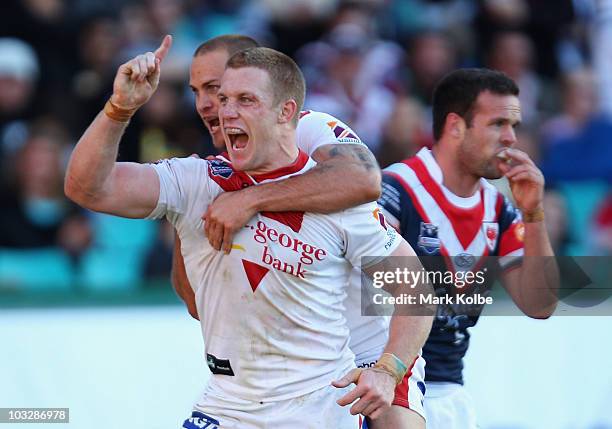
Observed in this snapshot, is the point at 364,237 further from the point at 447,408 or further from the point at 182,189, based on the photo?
the point at 447,408

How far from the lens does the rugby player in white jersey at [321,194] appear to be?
5.28 metres

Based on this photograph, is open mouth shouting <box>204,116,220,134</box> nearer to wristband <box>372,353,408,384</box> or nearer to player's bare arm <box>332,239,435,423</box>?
player's bare arm <box>332,239,435,423</box>

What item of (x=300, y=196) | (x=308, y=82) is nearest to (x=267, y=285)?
(x=300, y=196)

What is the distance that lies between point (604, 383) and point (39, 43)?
642cm

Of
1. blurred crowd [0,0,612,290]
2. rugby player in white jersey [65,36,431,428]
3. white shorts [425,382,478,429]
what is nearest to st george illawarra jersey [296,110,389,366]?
rugby player in white jersey [65,36,431,428]

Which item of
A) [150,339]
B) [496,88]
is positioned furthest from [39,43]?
[496,88]

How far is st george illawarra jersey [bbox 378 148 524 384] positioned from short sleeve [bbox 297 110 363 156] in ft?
2.11

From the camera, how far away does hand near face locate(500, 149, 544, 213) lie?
618cm

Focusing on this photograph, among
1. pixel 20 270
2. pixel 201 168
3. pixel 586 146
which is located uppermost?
pixel 586 146

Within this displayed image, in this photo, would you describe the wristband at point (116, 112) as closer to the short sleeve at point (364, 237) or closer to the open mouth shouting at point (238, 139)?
the open mouth shouting at point (238, 139)

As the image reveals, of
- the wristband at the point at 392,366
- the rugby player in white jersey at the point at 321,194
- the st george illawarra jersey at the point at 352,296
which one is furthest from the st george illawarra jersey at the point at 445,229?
the wristband at the point at 392,366

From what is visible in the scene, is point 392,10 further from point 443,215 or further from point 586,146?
point 443,215

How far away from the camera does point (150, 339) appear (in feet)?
27.0

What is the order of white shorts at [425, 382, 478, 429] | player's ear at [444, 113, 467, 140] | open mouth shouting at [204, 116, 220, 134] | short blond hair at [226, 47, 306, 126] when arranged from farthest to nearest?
1. player's ear at [444, 113, 467, 140]
2. white shorts at [425, 382, 478, 429]
3. open mouth shouting at [204, 116, 220, 134]
4. short blond hair at [226, 47, 306, 126]
